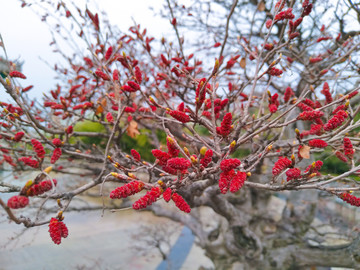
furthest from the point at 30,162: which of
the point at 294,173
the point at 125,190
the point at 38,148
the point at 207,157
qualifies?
the point at 294,173

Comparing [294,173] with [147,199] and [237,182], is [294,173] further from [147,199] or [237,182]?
[147,199]

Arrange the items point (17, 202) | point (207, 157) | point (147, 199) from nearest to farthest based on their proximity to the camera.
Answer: point (17, 202) < point (147, 199) < point (207, 157)

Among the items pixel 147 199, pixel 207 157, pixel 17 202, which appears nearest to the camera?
pixel 17 202

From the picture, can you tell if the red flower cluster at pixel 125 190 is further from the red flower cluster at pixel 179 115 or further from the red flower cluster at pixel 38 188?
the red flower cluster at pixel 179 115

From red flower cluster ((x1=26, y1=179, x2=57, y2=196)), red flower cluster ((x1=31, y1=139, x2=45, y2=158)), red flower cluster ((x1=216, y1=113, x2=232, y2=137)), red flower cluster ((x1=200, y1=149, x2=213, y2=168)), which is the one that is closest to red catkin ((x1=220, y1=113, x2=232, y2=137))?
red flower cluster ((x1=216, y1=113, x2=232, y2=137))

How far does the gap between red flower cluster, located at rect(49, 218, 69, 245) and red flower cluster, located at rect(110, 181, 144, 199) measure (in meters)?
0.27

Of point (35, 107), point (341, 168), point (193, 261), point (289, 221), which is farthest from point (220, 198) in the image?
point (193, 261)

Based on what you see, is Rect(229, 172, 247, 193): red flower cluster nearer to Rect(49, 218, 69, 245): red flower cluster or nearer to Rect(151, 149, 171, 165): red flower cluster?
Rect(151, 149, 171, 165): red flower cluster

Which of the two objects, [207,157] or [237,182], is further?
[207,157]

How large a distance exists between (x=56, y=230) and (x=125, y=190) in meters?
0.33

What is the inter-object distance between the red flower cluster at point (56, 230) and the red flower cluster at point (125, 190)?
0.27m

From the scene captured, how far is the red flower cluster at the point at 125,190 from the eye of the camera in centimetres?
88

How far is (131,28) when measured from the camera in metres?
2.93

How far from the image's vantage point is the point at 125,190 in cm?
89
